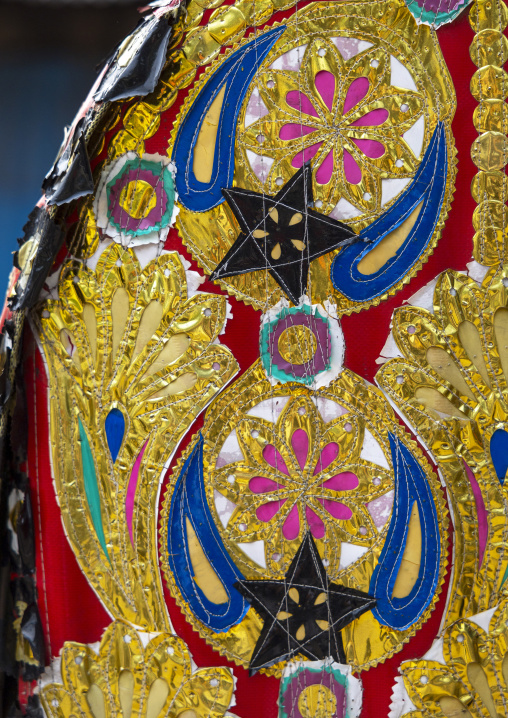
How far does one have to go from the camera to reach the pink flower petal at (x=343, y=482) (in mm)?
642

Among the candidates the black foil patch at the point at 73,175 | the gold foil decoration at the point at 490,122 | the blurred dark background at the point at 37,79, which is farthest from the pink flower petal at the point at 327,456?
the blurred dark background at the point at 37,79

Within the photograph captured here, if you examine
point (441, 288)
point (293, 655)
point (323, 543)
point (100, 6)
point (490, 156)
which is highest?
point (100, 6)

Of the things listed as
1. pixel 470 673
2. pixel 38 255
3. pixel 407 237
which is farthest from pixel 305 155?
pixel 470 673

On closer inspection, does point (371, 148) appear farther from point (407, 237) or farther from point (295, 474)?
point (295, 474)

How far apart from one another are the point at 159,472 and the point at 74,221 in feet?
0.84

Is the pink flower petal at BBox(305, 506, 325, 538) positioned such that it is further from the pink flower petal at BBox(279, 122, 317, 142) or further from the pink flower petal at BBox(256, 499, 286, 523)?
the pink flower petal at BBox(279, 122, 317, 142)

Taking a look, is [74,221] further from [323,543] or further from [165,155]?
[323,543]

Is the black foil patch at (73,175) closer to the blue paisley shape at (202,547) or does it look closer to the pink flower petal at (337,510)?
the blue paisley shape at (202,547)

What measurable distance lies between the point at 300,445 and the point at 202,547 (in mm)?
136

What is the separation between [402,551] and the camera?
0.63m

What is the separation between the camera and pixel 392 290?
2.10ft

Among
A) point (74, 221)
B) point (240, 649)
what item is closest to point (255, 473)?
point (240, 649)

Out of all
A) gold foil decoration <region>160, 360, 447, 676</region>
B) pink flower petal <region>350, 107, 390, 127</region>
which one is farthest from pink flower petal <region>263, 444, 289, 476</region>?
pink flower petal <region>350, 107, 390, 127</region>

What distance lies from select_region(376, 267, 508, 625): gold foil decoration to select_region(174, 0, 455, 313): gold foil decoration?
0.19 feet
